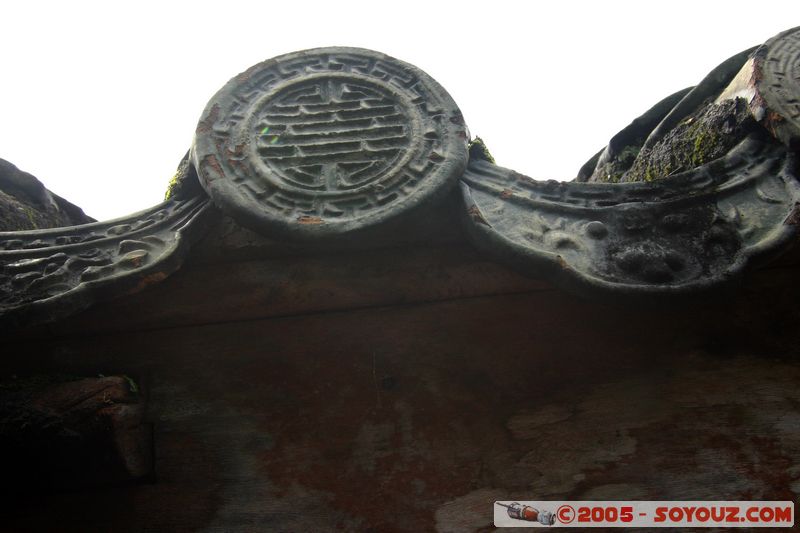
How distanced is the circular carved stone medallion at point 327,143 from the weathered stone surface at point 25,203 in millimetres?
1059

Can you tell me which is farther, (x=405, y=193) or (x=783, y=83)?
(x=783, y=83)

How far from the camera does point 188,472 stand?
88.7 inches

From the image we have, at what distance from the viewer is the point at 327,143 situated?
2428 mm

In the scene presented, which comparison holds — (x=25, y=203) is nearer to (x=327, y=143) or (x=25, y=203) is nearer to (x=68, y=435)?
(x=68, y=435)

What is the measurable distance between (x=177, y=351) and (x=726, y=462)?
1973 millimetres

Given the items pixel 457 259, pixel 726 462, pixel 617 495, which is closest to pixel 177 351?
pixel 457 259

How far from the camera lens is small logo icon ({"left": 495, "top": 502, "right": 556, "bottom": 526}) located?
2.16m

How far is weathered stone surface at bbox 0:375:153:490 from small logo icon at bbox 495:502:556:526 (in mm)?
1245

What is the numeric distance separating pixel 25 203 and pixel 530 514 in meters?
2.58

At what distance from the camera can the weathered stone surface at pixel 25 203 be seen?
281 centimetres

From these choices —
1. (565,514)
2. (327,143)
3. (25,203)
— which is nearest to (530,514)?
(565,514)

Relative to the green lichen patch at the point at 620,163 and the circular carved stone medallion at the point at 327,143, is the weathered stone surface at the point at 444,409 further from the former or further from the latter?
the green lichen patch at the point at 620,163

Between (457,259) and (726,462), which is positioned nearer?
(726,462)

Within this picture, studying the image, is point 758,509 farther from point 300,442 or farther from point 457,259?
point 300,442
